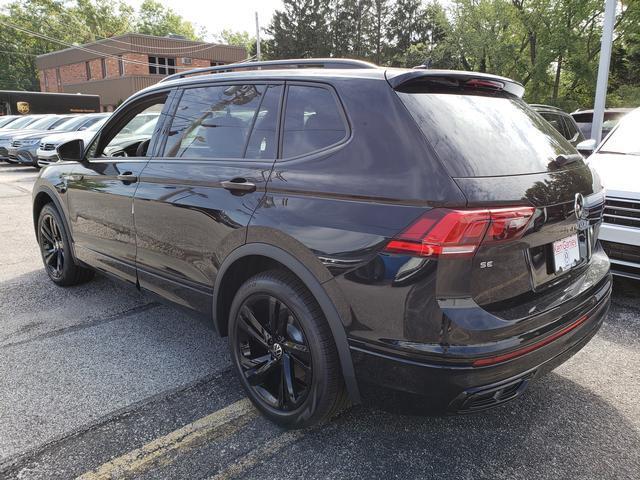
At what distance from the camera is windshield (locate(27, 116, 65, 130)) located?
52.6 feet

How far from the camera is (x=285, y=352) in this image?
2461 mm

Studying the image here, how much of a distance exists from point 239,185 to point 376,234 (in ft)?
2.85

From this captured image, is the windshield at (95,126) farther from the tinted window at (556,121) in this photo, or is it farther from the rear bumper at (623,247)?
the rear bumper at (623,247)

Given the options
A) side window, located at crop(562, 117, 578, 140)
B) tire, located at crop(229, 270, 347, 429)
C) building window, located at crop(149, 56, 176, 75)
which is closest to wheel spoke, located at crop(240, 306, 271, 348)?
tire, located at crop(229, 270, 347, 429)

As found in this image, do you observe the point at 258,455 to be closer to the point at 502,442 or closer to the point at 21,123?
the point at 502,442

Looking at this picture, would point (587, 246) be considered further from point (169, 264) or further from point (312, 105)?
point (169, 264)

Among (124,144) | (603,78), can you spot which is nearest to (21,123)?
(124,144)

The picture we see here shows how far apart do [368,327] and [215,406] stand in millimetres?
1181

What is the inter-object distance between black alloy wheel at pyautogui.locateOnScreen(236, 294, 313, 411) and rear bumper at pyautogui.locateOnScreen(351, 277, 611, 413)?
13.2 inches

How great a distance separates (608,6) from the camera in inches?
336

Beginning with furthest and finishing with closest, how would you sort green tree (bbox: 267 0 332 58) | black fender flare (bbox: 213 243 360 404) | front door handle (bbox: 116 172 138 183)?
green tree (bbox: 267 0 332 58) → front door handle (bbox: 116 172 138 183) → black fender flare (bbox: 213 243 360 404)

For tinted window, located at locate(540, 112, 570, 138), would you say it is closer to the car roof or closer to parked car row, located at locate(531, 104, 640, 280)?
parked car row, located at locate(531, 104, 640, 280)

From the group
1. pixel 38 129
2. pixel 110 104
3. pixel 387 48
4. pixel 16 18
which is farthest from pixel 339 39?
pixel 16 18

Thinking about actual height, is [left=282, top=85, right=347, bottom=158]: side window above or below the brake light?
below
